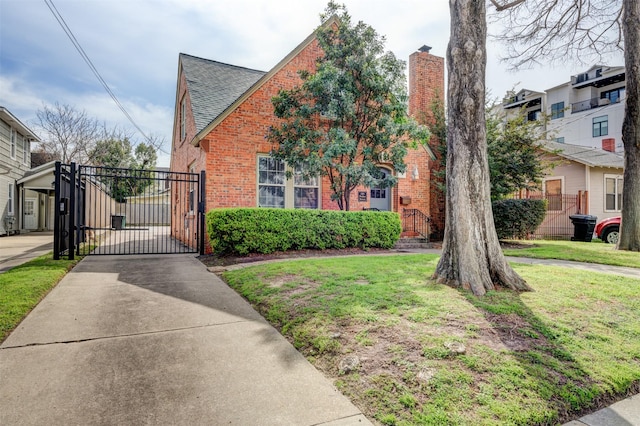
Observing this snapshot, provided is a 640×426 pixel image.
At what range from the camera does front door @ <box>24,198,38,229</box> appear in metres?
19.4

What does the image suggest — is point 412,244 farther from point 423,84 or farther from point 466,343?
point 466,343

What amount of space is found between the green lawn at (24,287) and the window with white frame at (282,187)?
504cm

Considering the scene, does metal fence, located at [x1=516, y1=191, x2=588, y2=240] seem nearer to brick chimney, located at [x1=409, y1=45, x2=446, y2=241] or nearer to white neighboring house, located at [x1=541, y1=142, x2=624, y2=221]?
white neighboring house, located at [x1=541, y1=142, x2=624, y2=221]

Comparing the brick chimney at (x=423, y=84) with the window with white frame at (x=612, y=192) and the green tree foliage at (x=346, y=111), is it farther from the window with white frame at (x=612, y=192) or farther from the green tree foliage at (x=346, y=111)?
the window with white frame at (x=612, y=192)

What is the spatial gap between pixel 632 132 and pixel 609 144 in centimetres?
1923

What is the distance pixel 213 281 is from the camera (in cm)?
570

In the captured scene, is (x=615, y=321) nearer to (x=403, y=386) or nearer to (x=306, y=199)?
(x=403, y=386)

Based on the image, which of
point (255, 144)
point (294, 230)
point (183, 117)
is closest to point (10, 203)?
point (183, 117)

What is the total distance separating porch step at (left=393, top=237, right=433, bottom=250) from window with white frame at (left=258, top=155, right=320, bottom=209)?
9.78 ft

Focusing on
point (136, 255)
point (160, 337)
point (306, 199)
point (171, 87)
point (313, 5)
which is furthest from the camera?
point (171, 87)

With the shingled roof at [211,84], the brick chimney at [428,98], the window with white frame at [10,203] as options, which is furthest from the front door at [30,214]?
the brick chimney at [428,98]

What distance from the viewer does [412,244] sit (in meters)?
11.2

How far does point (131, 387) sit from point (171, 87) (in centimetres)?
1687

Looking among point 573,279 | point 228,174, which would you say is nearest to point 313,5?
point 228,174
